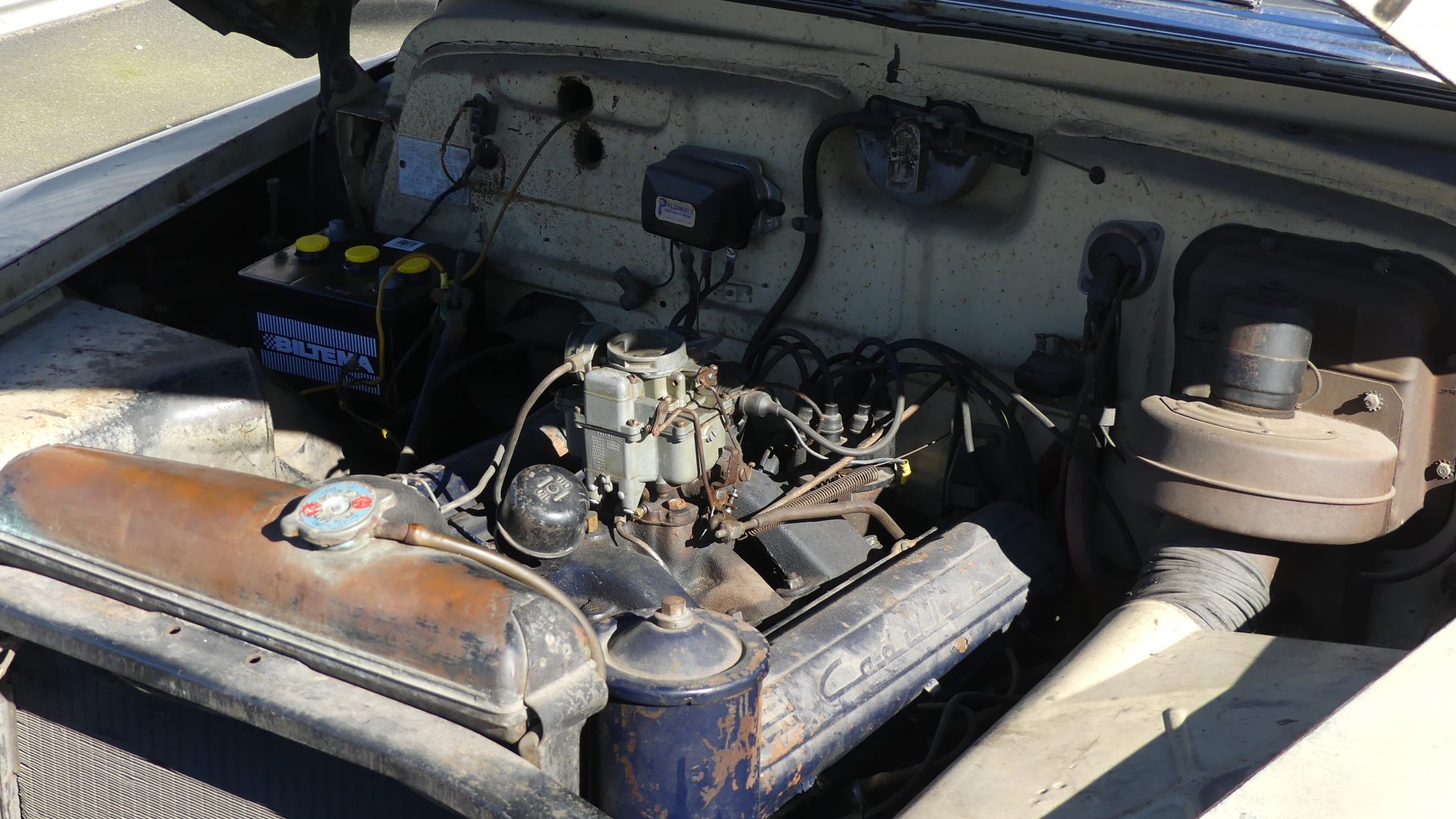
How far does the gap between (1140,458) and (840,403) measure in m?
0.46

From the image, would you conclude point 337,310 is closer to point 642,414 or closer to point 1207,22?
point 642,414

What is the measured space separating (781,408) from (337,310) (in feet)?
2.64

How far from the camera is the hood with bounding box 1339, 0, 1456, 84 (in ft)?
3.92

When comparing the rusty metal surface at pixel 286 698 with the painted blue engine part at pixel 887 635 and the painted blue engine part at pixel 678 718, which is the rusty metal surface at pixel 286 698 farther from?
the painted blue engine part at pixel 887 635

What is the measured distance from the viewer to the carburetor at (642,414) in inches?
65.3

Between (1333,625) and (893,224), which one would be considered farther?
(893,224)

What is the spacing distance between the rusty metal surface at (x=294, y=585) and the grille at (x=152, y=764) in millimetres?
111

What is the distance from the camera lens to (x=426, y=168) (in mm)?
2387

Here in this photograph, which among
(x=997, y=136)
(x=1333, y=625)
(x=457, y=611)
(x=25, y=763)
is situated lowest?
(x=25, y=763)

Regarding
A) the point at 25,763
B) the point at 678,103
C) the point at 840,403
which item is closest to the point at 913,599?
the point at 840,403

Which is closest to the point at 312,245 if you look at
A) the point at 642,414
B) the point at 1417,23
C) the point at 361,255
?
the point at 361,255

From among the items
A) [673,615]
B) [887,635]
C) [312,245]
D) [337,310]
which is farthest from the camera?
[312,245]

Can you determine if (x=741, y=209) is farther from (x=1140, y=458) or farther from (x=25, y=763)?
(x=25, y=763)

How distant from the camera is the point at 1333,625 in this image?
1773 millimetres
